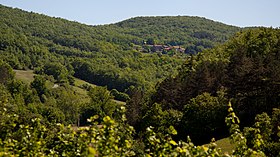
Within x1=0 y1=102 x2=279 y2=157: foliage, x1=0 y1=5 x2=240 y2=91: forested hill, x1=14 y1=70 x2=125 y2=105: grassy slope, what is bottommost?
x1=14 y1=70 x2=125 y2=105: grassy slope

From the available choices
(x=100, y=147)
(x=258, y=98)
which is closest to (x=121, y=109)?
(x=100, y=147)

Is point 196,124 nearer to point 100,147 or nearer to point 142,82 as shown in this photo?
point 100,147

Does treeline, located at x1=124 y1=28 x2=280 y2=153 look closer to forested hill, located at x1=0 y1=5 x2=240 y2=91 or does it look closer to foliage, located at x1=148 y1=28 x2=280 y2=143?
foliage, located at x1=148 y1=28 x2=280 y2=143

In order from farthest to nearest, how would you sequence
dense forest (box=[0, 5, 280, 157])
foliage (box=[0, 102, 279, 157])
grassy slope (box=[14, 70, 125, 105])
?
1. grassy slope (box=[14, 70, 125, 105])
2. dense forest (box=[0, 5, 280, 157])
3. foliage (box=[0, 102, 279, 157])

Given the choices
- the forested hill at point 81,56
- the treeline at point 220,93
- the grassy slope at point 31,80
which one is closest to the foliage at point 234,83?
the treeline at point 220,93

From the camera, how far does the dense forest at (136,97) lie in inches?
355

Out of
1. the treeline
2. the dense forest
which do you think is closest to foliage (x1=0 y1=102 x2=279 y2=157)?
the dense forest

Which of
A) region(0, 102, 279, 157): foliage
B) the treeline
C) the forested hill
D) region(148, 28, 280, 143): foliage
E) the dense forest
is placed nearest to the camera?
region(0, 102, 279, 157): foliage

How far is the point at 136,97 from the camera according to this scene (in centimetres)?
6384

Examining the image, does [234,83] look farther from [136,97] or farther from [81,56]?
[81,56]

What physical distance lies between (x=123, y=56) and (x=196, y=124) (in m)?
128

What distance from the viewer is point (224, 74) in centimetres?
5050

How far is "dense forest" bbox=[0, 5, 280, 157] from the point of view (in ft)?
29.6

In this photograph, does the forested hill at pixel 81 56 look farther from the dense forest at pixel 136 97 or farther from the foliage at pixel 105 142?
the foliage at pixel 105 142
